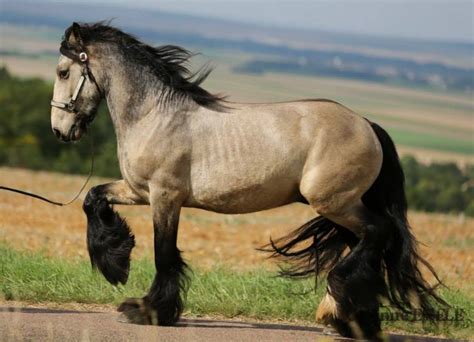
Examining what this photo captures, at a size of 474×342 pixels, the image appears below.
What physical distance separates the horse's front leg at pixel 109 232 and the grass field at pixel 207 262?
0.83 meters

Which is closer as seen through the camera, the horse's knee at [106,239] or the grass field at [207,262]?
the horse's knee at [106,239]

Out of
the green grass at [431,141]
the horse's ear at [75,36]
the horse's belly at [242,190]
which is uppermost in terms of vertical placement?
the horse's ear at [75,36]

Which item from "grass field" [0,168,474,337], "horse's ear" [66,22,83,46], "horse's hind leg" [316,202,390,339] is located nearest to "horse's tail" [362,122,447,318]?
"horse's hind leg" [316,202,390,339]

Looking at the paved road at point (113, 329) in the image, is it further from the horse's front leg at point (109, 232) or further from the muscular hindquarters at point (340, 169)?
the muscular hindquarters at point (340, 169)

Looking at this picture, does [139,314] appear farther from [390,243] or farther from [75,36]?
[75,36]

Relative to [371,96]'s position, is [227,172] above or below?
above

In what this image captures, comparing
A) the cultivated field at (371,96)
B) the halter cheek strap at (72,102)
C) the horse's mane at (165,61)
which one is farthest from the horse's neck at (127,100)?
the cultivated field at (371,96)

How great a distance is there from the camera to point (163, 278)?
922cm

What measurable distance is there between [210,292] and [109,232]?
1535 millimetres

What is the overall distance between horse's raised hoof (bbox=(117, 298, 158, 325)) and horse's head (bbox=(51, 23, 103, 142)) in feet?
4.93

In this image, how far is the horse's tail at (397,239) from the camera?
9.26 m

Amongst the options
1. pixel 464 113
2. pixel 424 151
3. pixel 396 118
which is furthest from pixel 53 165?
pixel 464 113

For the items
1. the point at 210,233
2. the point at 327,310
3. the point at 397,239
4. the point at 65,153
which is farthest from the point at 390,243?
the point at 65,153

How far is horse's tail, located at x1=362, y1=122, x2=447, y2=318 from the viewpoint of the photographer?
9258 mm
